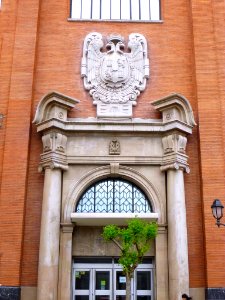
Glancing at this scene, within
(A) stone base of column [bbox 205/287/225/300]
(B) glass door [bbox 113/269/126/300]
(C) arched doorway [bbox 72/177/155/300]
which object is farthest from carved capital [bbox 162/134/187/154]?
(A) stone base of column [bbox 205/287/225/300]

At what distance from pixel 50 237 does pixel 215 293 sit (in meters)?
4.74

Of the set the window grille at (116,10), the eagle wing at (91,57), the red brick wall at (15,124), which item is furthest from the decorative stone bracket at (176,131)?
the red brick wall at (15,124)

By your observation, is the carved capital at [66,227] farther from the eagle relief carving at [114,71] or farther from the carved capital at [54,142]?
the eagle relief carving at [114,71]

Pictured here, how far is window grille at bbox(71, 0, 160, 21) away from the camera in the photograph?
51.3 ft

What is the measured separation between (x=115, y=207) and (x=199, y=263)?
9.50 ft

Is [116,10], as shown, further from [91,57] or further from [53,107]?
[53,107]

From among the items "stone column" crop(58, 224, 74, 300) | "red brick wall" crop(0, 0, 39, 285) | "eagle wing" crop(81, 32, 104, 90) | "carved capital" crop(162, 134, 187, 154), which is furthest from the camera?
"eagle wing" crop(81, 32, 104, 90)

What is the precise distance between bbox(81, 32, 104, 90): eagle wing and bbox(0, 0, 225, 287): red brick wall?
0.89ft

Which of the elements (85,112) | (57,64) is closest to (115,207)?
(85,112)

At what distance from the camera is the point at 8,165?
43.2ft

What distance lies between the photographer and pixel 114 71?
46.9 ft

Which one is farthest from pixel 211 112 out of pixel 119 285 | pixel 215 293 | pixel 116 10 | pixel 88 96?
pixel 119 285

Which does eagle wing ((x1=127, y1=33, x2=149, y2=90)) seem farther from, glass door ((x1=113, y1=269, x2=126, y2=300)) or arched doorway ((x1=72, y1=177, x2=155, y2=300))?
glass door ((x1=113, y1=269, x2=126, y2=300))

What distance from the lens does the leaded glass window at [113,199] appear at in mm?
13383
